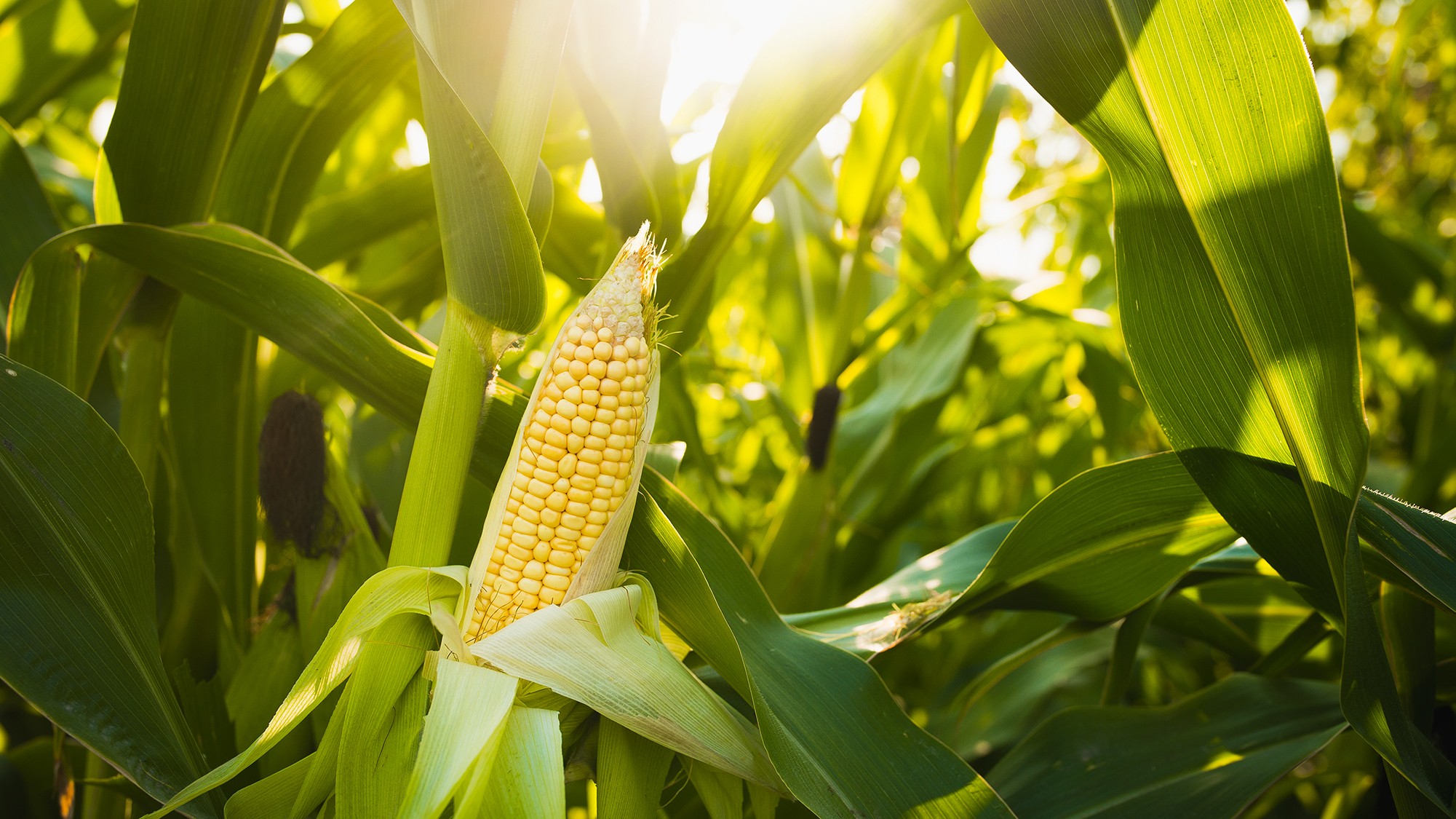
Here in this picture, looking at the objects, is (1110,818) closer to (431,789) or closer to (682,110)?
(431,789)

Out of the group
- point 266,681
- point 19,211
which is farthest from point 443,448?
Result: point 19,211

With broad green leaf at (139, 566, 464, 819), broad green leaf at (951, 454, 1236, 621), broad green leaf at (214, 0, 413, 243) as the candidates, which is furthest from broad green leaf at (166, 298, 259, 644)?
broad green leaf at (951, 454, 1236, 621)

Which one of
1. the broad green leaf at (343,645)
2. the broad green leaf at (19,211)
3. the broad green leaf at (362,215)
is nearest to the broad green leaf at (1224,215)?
the broad green leaf at (343,645)

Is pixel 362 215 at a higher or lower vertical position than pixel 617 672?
higher

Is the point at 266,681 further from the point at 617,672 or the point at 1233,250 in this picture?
the point at 1233,250

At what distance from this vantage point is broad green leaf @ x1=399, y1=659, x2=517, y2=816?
0.38 metres

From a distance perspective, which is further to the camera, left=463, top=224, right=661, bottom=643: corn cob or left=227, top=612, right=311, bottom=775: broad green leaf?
left=227, top=612, right=311, bottom=775: broad green leaf

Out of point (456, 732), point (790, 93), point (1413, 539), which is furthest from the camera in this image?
point (790, 93)

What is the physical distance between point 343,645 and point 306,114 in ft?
1.70

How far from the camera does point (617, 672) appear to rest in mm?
424

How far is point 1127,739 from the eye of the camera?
0.68m

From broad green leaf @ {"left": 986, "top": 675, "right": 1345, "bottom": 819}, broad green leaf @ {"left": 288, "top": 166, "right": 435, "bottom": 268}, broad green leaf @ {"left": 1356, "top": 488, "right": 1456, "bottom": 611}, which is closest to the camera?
broad green leaf @ {"left": 1356, "top": 488, "right": 1456, "bottom": 611}

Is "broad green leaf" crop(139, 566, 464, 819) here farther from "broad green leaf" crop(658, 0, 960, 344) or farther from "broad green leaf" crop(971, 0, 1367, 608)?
"broad green leaf" crop(971, 0, 1367, 608)

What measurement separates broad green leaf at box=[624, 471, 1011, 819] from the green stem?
124 mm
